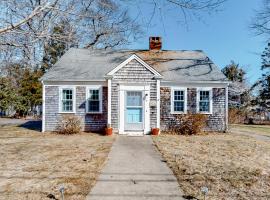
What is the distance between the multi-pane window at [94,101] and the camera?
16.2 m

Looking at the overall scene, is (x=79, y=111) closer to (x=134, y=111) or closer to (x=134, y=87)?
(x=134, y=111)

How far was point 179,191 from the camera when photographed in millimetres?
5594

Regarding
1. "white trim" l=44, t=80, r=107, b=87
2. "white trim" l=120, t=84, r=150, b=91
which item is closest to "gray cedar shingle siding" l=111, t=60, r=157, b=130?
"white trim" l=120, t=84, r=150, b=91

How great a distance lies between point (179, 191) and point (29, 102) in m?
31.6

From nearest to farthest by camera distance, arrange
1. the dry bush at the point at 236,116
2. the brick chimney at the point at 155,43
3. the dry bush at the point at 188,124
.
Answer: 1. the dry bush at the point at 188,124
2. the brick chimney at the point at 155,43
3. the dry bush at the point at 236,116

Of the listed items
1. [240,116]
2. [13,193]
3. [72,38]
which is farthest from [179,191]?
[240,116]

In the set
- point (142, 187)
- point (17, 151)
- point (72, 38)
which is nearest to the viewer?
point (142, 187)

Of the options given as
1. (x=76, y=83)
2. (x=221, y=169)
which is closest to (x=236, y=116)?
(x=76, y=83)

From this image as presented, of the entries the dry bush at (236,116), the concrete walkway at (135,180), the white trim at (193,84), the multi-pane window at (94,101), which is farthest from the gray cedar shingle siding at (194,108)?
the dry bush at (236,116)

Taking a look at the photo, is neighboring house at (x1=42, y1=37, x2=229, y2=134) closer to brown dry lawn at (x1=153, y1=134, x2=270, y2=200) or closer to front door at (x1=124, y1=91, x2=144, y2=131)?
front door at (x1=124, y1=91, x2=144, y2=131)

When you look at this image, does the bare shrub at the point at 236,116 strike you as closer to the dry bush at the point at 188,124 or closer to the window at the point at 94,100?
the dry bush at the point at 188,124

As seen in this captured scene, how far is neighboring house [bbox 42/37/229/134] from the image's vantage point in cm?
1544

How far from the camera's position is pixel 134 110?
15.6 metres

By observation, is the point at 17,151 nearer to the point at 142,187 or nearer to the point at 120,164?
the point at 120,164
